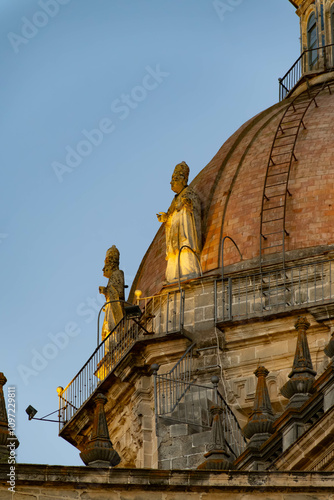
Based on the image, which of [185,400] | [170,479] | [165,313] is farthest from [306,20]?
[170,479]

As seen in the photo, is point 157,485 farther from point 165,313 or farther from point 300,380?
point 165,313

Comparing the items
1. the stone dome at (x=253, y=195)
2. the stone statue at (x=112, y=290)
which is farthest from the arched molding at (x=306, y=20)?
the stone statue at (x=112, y=290)

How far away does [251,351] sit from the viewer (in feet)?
124

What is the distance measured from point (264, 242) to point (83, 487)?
18.6m

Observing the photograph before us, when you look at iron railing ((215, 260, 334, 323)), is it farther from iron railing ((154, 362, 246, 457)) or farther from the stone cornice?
the stone cornice

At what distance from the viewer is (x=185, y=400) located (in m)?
37.1

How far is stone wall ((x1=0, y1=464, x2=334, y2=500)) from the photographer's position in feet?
71.0

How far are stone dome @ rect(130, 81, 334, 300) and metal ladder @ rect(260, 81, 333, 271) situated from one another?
0.46ft

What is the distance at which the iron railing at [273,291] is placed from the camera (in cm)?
3775

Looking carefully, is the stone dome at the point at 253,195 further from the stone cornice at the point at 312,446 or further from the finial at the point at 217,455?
the stone cornice at the point at 312,446

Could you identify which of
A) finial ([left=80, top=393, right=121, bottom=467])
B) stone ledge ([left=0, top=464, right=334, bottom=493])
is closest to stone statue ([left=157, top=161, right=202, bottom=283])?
finial ([left=80, top=393, right=121, bottom=467])

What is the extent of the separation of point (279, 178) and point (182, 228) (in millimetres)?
2658

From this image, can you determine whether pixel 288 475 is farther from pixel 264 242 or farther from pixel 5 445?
pixel 264 242

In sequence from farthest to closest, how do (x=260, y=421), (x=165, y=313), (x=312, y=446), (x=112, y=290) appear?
(x=112, y=290) < (x=165, y=313) < (x=260, y=421) < (x=312, y=446)
